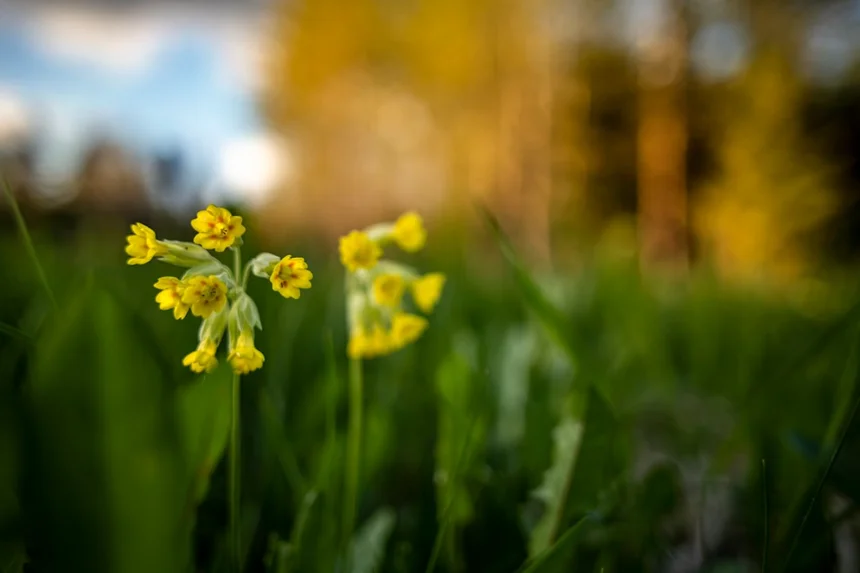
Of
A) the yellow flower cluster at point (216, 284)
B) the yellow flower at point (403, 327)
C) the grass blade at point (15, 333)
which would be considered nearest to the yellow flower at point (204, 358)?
the yellow flower cluster at point (216, 284)

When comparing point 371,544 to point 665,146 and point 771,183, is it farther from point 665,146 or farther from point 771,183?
point 665,146

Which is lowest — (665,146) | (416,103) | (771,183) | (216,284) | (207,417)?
(771,183)

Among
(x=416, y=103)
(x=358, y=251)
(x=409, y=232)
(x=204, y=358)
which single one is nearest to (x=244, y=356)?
(x=204, y=358)

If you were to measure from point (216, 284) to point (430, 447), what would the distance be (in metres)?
0.45

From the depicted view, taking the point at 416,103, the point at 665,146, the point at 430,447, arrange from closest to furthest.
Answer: the point at 430,447, the point at 665,146, the point at 416,103

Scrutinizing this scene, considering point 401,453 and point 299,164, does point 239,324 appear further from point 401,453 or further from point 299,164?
point 299,164

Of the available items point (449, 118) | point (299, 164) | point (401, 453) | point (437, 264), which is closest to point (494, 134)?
point (449, 118)

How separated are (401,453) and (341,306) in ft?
2.03

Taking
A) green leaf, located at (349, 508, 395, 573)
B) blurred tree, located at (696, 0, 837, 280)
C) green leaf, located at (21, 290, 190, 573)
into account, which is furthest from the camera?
blurred tree, located at (696, 0, 837, 280)

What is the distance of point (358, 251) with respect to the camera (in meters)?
0.53

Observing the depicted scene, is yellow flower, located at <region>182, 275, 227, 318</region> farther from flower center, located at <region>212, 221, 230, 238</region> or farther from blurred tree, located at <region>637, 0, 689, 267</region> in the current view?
blurred tree, located at <region>637, 0, 689, 267</region>

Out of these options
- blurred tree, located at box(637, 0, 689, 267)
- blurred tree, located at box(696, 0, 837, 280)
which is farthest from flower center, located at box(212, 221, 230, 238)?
blurred tree, located at box(637, 0, 689, 267)

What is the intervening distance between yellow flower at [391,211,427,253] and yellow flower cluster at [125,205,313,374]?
0.19 meters

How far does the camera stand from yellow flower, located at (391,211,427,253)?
0.64 m
